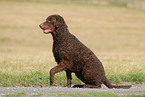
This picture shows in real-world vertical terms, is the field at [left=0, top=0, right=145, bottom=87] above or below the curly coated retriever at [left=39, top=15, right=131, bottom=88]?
above

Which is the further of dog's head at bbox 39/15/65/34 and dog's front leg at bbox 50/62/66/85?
dog's head at bbox 39/15/65/34

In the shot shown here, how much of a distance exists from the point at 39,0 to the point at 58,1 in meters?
2.94

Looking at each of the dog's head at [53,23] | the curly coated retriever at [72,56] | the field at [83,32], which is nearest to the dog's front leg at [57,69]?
the curly coated retriever at [72,56]

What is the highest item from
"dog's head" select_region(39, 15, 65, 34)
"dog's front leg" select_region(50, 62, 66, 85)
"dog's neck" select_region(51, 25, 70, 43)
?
"dog's head" select_region(39, 15, 65, 34)

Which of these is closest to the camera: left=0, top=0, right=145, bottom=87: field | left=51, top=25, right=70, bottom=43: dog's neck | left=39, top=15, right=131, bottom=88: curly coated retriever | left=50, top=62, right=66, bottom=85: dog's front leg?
left=50, top=62, right=66, bottom=85: dog's front leg

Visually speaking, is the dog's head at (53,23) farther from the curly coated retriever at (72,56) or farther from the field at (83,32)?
the field at (83,32)

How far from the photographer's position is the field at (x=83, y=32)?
688 inches

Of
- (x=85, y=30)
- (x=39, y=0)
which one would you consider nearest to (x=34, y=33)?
(x=85, y=30)

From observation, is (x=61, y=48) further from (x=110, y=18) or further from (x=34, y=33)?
(x=110, y=18)

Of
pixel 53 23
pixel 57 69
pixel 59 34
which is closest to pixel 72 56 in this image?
pixel 57 69

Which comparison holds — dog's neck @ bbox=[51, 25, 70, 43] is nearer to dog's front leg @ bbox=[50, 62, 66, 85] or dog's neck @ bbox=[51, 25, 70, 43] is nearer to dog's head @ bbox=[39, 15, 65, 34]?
dog's head @ bbox=[39, 15, 65, 34]

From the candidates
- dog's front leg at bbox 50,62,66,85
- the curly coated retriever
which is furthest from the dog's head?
dog's front leg at bbox 50,62,66,85

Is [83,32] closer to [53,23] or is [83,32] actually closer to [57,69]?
[53,23]

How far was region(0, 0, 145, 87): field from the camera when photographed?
1747 centimetres
